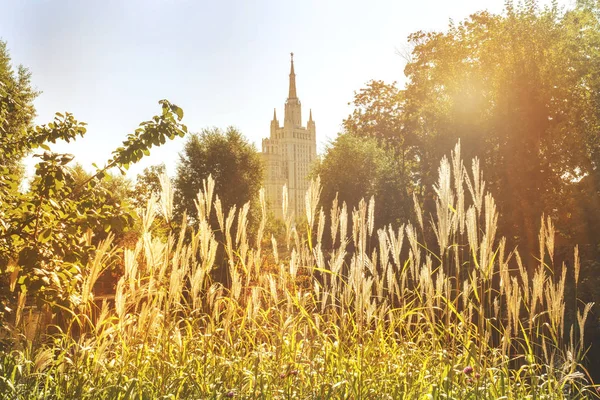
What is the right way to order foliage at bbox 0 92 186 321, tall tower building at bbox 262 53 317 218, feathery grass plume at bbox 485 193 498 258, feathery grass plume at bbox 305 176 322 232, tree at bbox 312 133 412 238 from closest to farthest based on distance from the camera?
feathery grass plume at bbox 485 193 498 258 → feathery grass plume at bbox 305 176 322 232 → foliage at bbox 0 92 186 321 → tree at bbox 312 133 412 238 → tall tower building at bbox 262 53 317 218

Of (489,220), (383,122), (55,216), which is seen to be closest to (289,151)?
(383,122)

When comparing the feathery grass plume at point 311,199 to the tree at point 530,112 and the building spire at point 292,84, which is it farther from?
the building spire at point 292,84

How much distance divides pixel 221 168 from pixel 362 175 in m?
5.96

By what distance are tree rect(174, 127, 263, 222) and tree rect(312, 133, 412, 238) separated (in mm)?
3107

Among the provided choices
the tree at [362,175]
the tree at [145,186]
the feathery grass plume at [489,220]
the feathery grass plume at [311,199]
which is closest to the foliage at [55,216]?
the feathery grass plume at [311,199]

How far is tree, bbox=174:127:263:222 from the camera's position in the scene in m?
23.1

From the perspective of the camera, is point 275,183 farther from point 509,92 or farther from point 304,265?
point 304,265

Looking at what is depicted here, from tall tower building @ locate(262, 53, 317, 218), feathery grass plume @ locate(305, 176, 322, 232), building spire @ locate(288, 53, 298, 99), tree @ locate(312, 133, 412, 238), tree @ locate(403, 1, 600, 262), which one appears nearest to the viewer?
feathery grass plume @ locate(305, 176, 322, 232)

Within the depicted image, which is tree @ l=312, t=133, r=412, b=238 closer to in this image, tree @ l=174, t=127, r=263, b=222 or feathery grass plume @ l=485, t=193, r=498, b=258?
tree @ l=174, t=127, r=263, b=222

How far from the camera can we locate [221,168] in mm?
23594

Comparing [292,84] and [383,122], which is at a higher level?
[292,84]

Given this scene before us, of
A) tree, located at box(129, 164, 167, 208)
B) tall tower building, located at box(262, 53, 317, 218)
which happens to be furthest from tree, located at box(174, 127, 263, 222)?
tall tower building, located at box(262, 53, 317, 218)

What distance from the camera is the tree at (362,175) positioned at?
70.4ft

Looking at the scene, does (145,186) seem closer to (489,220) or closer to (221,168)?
(221,168)
